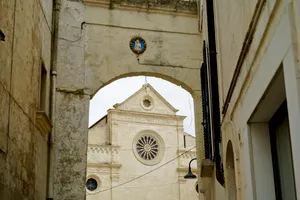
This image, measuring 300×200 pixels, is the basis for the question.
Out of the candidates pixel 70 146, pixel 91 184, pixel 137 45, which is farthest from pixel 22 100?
pixel 91 184

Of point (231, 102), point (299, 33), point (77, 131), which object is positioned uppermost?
point (77, 131)

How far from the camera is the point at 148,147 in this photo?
117 ft

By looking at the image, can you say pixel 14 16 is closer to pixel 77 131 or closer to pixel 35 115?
pixel 35 115

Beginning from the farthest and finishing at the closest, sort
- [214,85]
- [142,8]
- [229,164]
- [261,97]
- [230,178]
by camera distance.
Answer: [142,8] < [214,85] < [229,164] < [230,178] < [261,97]

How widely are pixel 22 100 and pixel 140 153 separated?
1119 inches

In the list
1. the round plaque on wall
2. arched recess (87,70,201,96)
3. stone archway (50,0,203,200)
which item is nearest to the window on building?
stone archway (50,0,203,200)

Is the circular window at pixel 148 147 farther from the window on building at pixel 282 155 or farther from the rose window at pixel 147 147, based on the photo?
the window on building at pixel 282 155

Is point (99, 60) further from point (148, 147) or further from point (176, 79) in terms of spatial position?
point (148, 147)

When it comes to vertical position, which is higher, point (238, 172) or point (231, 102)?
point (231, 102)

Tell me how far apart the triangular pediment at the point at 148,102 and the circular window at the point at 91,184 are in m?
6.08

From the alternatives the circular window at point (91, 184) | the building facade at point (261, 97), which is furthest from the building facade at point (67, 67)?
the circular window at point (91, 184)

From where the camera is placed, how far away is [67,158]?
1041 centimetres

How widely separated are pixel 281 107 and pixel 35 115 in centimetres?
462

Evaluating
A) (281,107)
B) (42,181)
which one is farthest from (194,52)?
(281,107)
